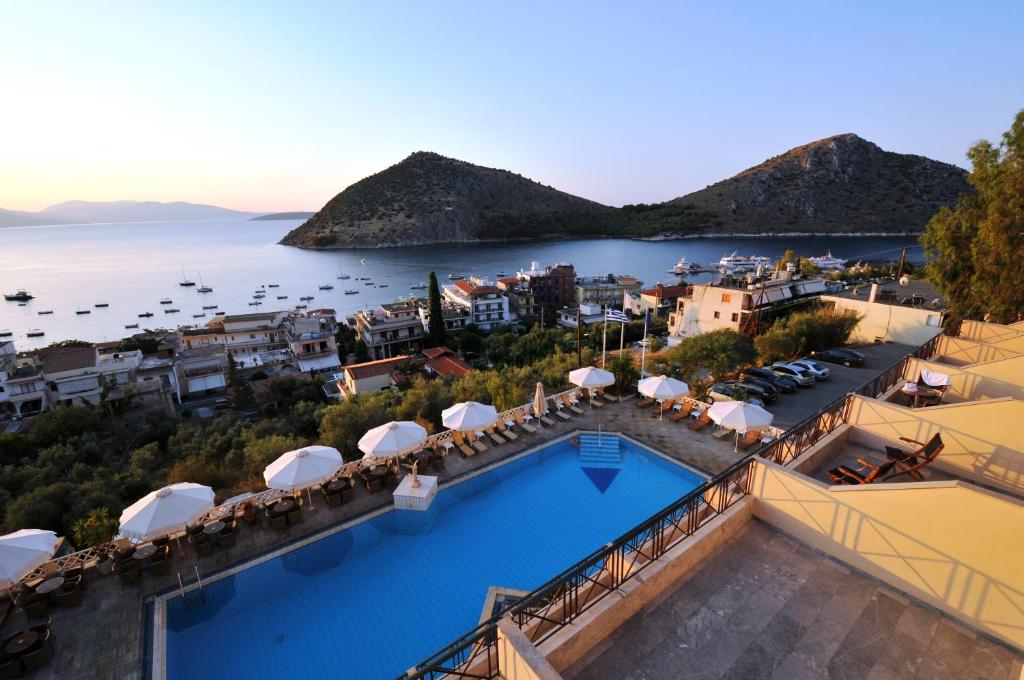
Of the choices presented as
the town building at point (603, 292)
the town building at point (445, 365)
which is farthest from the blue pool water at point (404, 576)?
the town building at point (603, 292)

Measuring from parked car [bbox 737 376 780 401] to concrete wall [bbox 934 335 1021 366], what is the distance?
15.2 feet

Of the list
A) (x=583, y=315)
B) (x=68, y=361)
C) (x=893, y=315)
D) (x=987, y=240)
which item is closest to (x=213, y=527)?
(x=987, y=240)

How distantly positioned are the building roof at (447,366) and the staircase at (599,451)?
22.6 meters

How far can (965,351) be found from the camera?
468 inches

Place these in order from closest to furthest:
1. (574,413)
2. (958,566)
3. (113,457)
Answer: (958,566)
(574,413)
(113,457)

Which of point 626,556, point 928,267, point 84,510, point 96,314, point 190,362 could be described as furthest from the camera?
point 96,314

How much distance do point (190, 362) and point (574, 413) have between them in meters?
42.3

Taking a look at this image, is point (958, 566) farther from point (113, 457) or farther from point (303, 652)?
point (113, 457)

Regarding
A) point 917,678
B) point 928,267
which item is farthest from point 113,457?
point 928,267

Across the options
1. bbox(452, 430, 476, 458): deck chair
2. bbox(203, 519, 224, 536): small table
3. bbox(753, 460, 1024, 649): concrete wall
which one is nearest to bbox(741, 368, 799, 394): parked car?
bbox(452, 430, 476, 458): deck chair

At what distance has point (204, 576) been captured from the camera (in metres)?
7.76

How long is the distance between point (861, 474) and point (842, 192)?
530 feet

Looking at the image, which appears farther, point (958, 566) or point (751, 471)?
point (751, 471)

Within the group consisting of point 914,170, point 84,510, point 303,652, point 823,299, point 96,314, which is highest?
point 914,170
